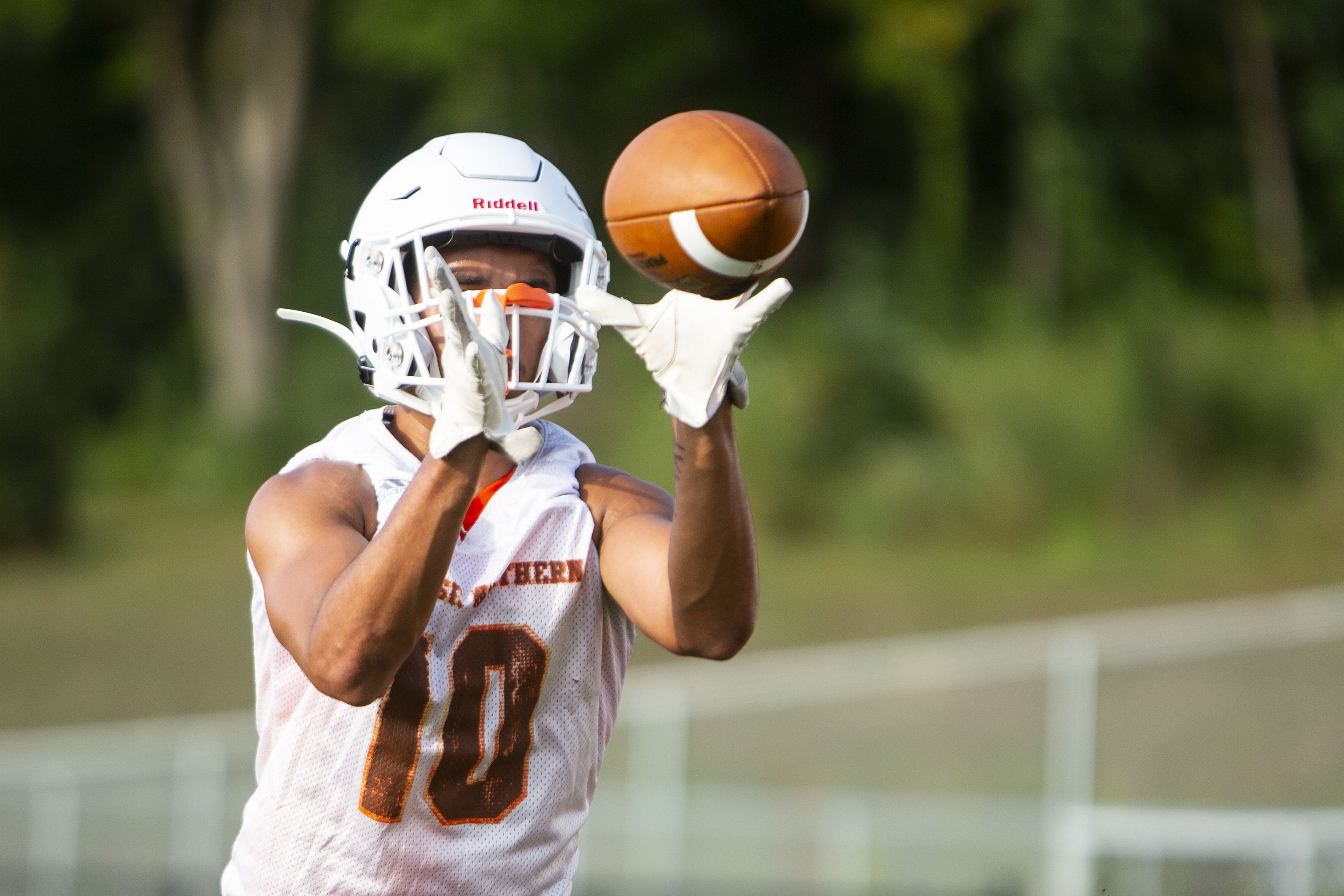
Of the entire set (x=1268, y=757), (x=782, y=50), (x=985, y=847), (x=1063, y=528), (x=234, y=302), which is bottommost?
(x=985, y=847)

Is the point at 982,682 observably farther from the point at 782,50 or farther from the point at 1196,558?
the point at 782,50

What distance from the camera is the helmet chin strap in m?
2.37

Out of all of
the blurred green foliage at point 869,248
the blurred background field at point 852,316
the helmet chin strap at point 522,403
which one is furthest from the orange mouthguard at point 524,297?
the blurred green foliage at point 869,248

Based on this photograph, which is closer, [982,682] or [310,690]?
[310,690]

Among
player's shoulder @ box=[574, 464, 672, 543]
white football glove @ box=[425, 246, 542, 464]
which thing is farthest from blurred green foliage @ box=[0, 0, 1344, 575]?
white football glove @ box=[425, 246, 542, 464]

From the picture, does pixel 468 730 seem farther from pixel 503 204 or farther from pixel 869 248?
pixel 869 248

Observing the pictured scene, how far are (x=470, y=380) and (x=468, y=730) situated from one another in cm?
61

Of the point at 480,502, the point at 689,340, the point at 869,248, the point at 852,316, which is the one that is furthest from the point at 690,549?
the point at 869,248

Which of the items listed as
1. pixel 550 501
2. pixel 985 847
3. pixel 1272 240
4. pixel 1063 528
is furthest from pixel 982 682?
pixel 1272 240

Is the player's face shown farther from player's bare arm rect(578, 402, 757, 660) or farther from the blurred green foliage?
the blurred green foliage

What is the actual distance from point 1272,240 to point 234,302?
13.6 m

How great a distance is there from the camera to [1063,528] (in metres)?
13.0

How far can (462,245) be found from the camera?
2.54 meters

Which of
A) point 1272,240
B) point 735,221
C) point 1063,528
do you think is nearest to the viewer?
point 735,221
